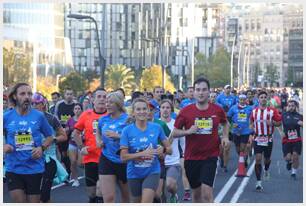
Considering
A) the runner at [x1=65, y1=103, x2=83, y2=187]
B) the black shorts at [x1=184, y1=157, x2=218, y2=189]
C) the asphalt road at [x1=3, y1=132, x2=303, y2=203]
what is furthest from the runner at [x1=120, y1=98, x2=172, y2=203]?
the runner at [x1=65, y1=103, x2=83, y2=187]

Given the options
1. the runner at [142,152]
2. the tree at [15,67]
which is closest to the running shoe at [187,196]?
the runner at [142,152]

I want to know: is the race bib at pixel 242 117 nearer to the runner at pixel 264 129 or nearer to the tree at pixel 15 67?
the runner at pixel 264 129

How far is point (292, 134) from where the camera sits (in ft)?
55.2

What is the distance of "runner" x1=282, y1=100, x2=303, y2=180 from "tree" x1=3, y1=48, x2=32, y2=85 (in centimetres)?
6681

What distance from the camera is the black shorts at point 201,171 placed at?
950cm

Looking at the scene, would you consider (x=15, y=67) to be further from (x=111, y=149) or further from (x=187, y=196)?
(x=111, y=149)

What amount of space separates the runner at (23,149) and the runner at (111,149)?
121 centimetres

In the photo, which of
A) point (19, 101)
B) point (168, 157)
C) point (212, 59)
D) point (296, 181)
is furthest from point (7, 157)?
point (212, 59)

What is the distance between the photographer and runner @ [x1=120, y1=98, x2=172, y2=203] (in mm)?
8641

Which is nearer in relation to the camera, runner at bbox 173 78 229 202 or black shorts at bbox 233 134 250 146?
runner at bbox 173 78 229 202

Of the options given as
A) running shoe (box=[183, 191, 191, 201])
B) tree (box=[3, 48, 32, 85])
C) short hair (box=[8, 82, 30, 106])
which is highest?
short hair (box=[8, 82, 30, 106])

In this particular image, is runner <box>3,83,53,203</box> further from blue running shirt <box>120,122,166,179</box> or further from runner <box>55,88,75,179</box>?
runner <box>55,88,75,179</box>

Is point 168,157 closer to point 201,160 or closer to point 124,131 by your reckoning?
point 201,160

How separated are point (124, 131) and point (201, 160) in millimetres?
1322
